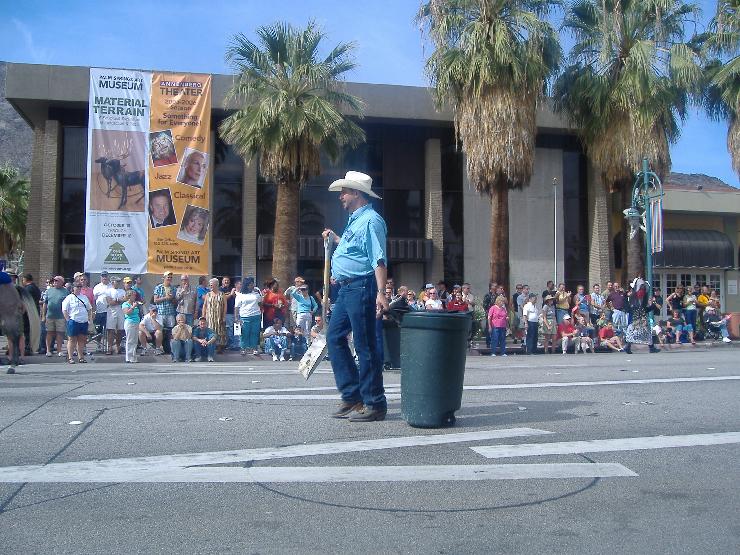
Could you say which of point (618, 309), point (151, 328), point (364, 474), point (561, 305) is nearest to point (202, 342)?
point (151, 328)

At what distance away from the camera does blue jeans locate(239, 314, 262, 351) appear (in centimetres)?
1647

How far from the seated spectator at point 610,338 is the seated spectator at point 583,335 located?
0.98 feet

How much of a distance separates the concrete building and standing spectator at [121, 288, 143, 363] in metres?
9.37

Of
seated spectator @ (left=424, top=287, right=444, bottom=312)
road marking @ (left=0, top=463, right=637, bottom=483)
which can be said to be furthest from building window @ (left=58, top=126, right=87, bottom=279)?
road marking @ (left=0, top=463, right=637, bottom=483)

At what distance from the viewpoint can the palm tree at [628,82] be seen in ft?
71.4

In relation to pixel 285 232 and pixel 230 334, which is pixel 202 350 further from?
pixel 285 232

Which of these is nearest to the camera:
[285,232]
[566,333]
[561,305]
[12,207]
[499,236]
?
[566,333]

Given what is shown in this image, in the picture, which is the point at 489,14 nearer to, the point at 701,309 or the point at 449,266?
the point at 449,266

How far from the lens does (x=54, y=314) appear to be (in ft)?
49.5

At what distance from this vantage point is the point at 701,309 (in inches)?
915

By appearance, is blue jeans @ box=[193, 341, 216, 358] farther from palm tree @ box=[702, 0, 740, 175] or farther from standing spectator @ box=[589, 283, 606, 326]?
palm tree @ box=[702, 0, 740, 175]

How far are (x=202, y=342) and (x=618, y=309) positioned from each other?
35.2 feet

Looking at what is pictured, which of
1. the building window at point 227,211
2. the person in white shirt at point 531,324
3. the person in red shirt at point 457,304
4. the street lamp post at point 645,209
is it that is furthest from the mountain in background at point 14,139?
the person in white shirt at point 531,324

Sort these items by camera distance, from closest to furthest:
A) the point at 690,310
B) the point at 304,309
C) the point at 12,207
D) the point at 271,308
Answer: the point at 304,309 < the point at 271,308 < the point at 690,310 < the point at 12,207
